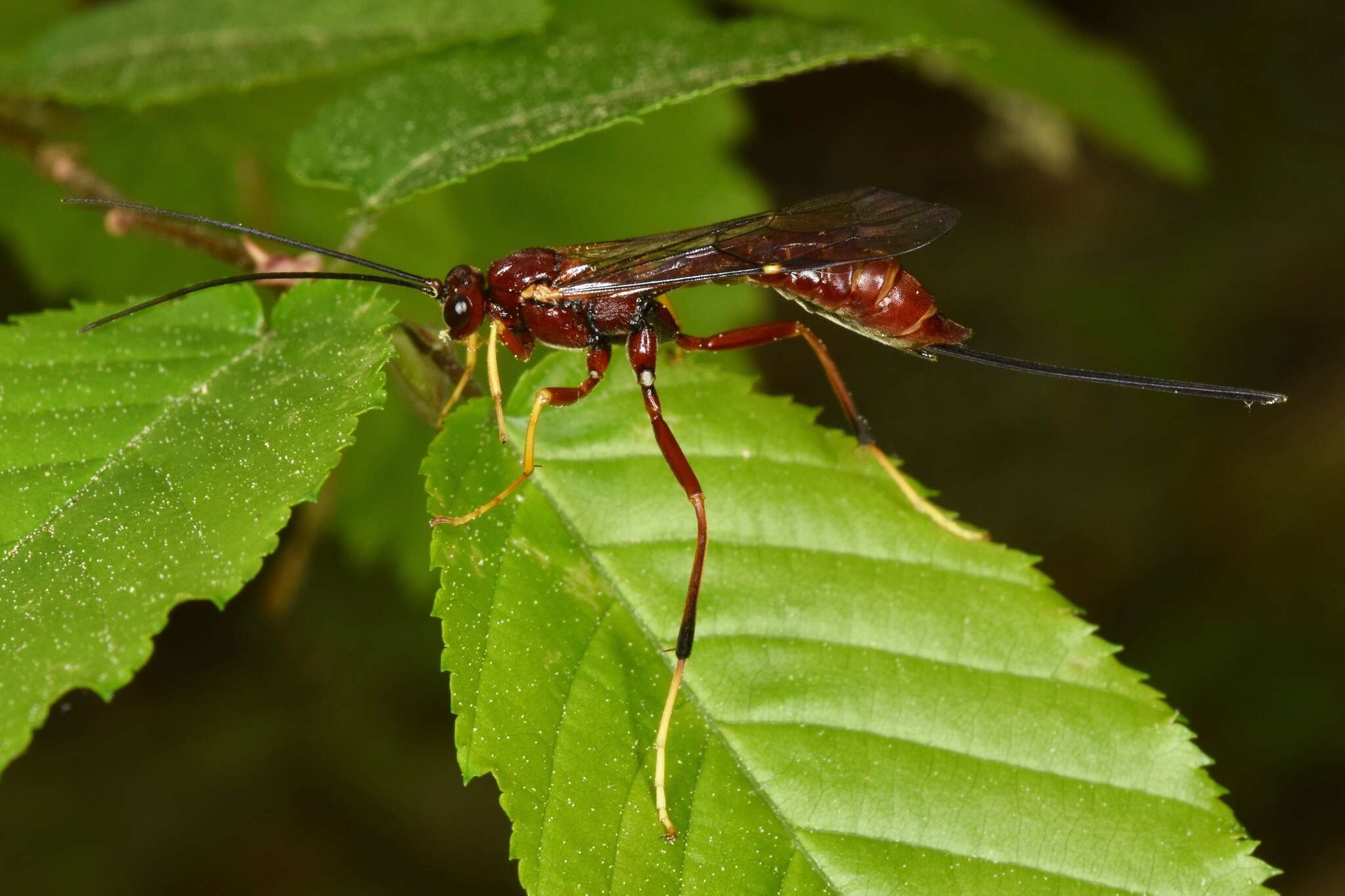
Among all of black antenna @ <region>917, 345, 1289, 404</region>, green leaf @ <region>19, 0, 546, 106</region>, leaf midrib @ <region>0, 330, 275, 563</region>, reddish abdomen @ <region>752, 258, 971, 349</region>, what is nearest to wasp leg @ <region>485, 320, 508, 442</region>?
leaf midrib @ <region>0, 330, 275, 563</region>

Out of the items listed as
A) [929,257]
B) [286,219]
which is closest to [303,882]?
[286,219]

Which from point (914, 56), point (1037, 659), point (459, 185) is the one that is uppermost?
point (914, 56)

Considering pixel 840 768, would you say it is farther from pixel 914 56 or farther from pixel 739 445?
pixel 914 56

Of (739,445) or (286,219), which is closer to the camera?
(739,445)

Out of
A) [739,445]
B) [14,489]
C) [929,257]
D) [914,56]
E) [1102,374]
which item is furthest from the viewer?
[929,257]

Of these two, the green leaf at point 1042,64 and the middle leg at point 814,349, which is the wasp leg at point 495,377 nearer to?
the middle leg at point 814,349

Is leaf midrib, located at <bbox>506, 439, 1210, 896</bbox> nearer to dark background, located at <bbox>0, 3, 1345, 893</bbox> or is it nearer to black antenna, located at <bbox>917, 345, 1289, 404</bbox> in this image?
black antenna, located at <bbox>917, 345, 1289, 404</bbox>
